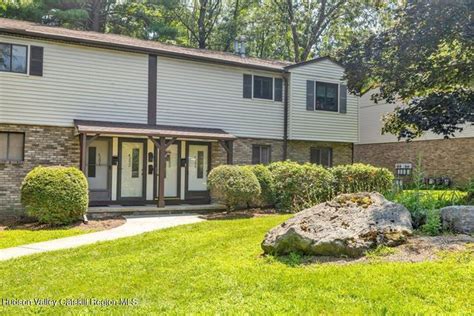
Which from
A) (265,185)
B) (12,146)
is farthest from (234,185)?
(12,146)

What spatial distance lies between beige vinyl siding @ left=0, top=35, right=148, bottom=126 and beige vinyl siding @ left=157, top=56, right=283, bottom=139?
0.82 metres

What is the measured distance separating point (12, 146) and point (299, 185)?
8835mm

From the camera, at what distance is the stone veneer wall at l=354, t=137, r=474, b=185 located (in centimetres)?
2125

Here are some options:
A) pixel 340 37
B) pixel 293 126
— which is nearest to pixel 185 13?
pixel 340 37

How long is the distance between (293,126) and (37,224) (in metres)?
10.5

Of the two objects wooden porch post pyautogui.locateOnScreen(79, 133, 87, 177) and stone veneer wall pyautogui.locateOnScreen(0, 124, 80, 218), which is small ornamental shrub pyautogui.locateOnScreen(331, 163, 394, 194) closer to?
wooden porch post pyautogui.locateOnScreen(79, 133, 87, 177)

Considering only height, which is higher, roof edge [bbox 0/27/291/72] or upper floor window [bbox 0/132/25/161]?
roof edge [bbox 0/27/291/72]

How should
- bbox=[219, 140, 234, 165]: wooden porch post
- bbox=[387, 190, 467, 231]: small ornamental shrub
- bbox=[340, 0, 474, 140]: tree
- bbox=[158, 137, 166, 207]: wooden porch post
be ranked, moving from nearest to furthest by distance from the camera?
bbox=[387, 190, 467, 231]: small ornamental shrub, bbox=[340, 0, 474, 140]: tree, bbox=[158, 137, 166, 207]: wooden porch post, bbox=[219, 140, 234, 165]: wooden porch post

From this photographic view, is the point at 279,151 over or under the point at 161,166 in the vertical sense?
over

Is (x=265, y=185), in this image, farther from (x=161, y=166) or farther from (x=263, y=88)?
(x=263, y=88)

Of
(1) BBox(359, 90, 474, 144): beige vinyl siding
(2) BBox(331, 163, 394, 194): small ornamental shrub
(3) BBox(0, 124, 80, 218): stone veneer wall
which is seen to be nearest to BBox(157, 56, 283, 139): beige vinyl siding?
(3) BBox(0, 124, 80, 218): stone veneer wall

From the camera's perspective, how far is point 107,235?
9.68m

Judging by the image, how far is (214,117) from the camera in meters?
16.6

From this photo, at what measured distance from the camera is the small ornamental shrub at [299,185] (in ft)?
46.2
